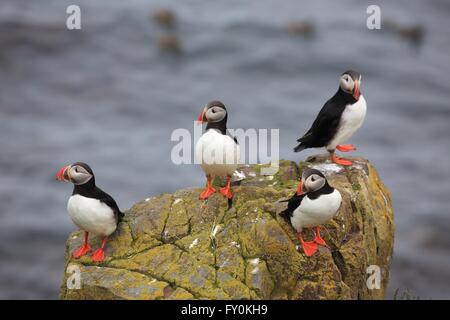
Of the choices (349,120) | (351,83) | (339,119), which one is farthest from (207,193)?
(351,83)

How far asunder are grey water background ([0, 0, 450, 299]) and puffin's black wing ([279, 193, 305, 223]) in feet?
30.1

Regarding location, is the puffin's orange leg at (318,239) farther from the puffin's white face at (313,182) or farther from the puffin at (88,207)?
the puffin at (88,207)

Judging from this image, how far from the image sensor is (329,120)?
979cm

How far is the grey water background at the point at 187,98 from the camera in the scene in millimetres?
19875

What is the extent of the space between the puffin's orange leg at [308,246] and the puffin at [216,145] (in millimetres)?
1126

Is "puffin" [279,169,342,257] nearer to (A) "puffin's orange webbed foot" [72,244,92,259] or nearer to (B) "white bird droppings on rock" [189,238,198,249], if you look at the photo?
(B) "white bird droppings on rock" [189,238,198,249]

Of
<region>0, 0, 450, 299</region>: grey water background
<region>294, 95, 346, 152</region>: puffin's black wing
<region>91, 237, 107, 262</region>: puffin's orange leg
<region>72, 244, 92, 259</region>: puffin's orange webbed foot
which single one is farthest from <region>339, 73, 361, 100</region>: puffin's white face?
<region>0, 0, 450, 299</region>: grey water background

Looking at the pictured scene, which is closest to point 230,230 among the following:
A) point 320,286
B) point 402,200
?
point 320,286

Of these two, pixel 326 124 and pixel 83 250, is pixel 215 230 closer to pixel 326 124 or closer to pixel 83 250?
pixel 83 250

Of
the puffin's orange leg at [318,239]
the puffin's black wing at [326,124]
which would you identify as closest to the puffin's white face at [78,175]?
the puffin's orange leg at [318,239]

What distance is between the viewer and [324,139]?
391 inches

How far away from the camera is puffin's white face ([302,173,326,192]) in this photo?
316 inches
